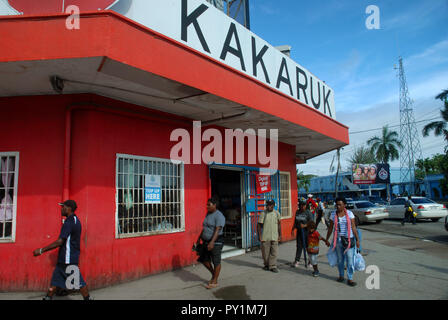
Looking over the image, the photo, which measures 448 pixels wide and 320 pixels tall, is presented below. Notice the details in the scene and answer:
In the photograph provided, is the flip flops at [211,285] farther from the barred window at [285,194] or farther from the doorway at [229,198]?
the barred window at [285,194]

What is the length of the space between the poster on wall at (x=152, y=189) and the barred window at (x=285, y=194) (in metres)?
5.28

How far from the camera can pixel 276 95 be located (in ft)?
22.9

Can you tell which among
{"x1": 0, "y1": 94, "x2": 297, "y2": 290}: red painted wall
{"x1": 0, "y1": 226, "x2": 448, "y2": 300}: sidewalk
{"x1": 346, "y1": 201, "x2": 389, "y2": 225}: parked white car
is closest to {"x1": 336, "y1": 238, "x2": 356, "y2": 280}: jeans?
{"x1": 0, "y1": 226, "x2": 448, "y2": 300}: sidewalk

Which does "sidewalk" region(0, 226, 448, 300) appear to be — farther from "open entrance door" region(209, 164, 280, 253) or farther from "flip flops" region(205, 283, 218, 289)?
"open entrance door" region(209, 164, 280, 253)

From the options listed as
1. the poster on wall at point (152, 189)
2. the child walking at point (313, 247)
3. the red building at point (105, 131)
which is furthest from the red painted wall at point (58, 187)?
the child walking at point (313, 247)

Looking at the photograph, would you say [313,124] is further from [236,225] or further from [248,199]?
[236,225]

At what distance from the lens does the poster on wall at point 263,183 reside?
8.98 m

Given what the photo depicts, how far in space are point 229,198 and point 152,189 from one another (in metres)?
4.55

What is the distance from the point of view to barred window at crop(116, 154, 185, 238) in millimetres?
5750

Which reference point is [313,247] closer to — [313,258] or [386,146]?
[313,258]

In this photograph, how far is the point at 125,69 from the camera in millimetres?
4285

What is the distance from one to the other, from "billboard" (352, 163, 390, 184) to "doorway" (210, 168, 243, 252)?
27.6 meters

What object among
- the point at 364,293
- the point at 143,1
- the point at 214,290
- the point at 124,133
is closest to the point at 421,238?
the point at 364,293

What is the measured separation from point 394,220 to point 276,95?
15749 mm
